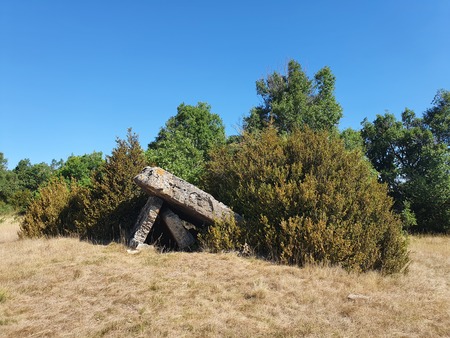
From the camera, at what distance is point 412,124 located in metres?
20.4

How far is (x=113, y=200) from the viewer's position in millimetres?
10016

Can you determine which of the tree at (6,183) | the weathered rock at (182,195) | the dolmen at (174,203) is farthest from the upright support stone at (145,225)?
the tree at (6,183)

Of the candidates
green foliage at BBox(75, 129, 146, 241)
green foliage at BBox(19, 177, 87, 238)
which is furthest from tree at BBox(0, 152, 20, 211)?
green foliage at BBox(75, 129, 146, 241)

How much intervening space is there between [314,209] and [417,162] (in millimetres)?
14623

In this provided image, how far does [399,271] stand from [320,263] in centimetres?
219

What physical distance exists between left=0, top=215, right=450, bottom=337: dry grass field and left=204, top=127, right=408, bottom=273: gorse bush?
0.54m

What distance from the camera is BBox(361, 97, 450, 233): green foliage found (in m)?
17.4

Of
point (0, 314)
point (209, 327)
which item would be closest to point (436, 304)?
point (209, 327)

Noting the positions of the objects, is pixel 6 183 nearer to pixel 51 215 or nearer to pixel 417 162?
pixel 51 215

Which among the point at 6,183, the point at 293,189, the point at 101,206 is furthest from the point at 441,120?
the point at 6,183

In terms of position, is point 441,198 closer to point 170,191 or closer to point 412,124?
point 412,124

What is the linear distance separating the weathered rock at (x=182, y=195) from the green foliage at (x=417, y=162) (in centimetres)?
1258

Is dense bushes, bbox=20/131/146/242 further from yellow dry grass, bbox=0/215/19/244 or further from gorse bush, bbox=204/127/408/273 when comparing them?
gorse bush, bbox=204/127/408/273

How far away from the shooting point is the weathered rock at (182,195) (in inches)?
329
